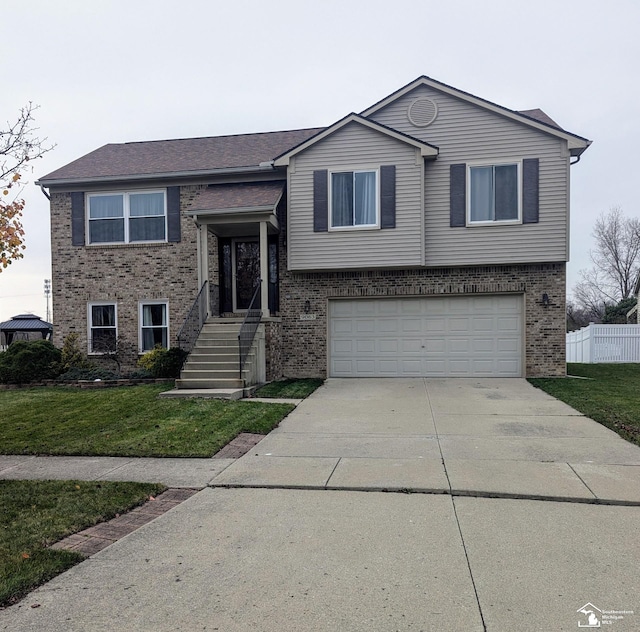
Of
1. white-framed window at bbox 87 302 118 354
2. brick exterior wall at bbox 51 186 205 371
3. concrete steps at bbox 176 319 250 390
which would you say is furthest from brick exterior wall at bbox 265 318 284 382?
white-framed window at bbox 87 302 118 354

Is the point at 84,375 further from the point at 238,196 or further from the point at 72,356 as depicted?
the point at 238,196

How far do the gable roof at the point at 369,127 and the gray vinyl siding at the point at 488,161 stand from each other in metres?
0.58

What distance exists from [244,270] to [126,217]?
3.85m

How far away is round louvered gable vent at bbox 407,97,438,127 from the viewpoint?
46.5 ft

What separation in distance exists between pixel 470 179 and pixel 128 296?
33.6ft

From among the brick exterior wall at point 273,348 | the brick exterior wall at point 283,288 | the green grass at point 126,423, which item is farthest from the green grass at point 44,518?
the brick exterior wall at point 283,288

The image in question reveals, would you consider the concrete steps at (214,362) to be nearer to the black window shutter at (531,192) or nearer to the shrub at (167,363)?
the shrub at (167,363)

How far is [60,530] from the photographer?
4.38 metres

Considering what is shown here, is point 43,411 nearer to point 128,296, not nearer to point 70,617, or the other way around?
point 128,296

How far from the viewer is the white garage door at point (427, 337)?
557 inches

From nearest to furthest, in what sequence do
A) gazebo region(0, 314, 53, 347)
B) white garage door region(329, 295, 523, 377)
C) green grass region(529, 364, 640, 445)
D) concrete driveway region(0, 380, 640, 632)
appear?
concrete driveway region(0, 380, 640, 632) → green grass region(529, 364, 640, 445) → white garage door region(329, 295, 523, 377) → gazebo region(0, 314, 53, 347)

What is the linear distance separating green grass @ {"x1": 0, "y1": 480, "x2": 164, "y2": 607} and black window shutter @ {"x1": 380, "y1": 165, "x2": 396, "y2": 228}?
32.3 ft

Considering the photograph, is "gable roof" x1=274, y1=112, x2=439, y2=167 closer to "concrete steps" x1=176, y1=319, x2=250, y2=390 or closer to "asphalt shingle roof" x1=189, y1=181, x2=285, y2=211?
"asphalt shingle roof" x1=189, y1=181, x2=285, y2=211

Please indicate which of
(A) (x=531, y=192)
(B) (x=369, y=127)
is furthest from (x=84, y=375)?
(A) (x=531, y=192)
